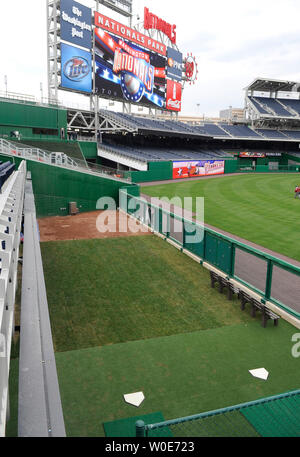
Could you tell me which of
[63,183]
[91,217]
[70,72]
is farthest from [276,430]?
[70,72]

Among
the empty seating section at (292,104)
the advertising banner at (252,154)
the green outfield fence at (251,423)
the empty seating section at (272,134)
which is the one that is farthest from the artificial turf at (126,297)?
the empty seating section at (292,104)

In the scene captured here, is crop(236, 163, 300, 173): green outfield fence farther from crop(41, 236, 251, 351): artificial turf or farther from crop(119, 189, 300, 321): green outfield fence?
crop(41, 236, 251, 351): artificial turf

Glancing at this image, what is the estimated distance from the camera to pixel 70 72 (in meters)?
41.5

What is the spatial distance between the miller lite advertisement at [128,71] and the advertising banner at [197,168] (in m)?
12.5

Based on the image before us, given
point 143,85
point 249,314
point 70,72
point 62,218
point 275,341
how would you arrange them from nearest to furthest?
point 275,341, point 249,314, point 62,218, point 70,72, point 143,85

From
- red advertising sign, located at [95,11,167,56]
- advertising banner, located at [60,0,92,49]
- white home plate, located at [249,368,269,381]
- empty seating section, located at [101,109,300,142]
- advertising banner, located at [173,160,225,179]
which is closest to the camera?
white home plate, located at [249,368,269,381]

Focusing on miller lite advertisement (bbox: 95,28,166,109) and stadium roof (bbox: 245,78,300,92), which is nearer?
miller lite advertisement (bbox: 95,28,166,109)

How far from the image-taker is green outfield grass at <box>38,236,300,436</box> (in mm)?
6062

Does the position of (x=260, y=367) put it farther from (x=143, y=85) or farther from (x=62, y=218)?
(x=143, y=85)

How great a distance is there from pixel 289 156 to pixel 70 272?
6944 cm

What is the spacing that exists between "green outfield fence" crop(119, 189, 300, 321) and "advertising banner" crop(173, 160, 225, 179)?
32.0 meters

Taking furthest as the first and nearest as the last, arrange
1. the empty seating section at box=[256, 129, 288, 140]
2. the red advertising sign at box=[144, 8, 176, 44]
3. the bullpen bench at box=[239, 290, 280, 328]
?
the empty seating section at box=[256, 129, 288, 140], the red advertising sign at box=[144, 8, 176, 44], the bullpen bench at box=[239, 290, 280, 328]

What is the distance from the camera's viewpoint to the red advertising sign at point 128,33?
44.5 meters

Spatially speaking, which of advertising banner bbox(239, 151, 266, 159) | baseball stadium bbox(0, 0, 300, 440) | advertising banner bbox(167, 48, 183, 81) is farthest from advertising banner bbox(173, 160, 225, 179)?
advertising banner bbox(167, 48, 183, 81)
